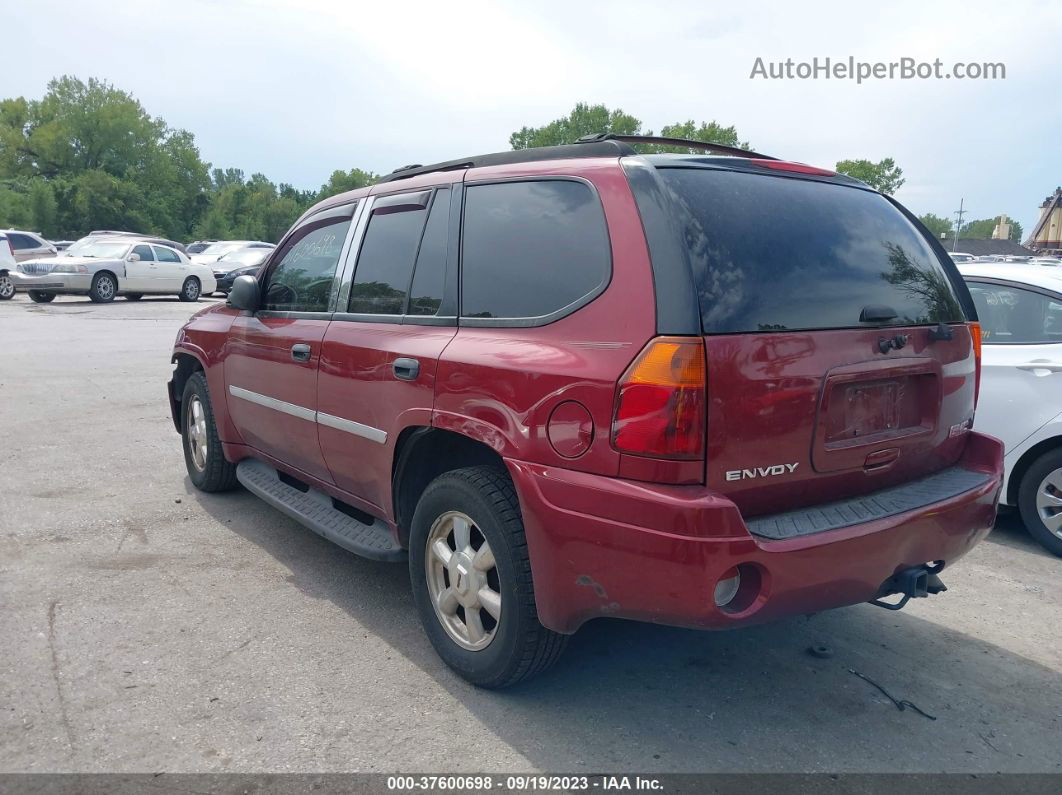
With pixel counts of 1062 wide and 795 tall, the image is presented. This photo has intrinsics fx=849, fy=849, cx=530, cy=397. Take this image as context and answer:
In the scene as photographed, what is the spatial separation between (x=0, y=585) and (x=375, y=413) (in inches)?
82.3

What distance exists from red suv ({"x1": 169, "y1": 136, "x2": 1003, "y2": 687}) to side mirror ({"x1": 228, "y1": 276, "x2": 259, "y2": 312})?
1120 millimetres

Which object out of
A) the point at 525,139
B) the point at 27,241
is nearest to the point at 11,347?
the point at 27,241

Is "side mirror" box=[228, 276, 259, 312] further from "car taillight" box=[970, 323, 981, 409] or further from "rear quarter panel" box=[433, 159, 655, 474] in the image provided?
"car taillight" box=[970, 323, 981, 409]

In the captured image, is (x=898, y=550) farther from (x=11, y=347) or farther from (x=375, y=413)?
(x=11, y=347)

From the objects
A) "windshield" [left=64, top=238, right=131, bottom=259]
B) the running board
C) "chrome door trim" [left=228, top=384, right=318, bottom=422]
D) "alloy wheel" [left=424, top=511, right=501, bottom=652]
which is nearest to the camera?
"alloy wheel" [left=424, top=511, right=501, bottom=652]

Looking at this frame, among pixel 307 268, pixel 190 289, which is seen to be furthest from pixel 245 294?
pixel 190 289

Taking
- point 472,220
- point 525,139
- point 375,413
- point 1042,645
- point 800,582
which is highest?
point 525,139

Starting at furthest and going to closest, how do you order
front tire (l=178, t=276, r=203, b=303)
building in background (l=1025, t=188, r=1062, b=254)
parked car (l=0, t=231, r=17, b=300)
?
1. building in background (l=1025, t=188, r=1062, b=254)
2. front tire (l=178, t=276, r=203, b=303)
3. parked car (l=0, t=231, r=17, b=300)

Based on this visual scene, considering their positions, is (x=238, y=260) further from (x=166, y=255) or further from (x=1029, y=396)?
(x=1029, y=396)

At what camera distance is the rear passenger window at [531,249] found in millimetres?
2859

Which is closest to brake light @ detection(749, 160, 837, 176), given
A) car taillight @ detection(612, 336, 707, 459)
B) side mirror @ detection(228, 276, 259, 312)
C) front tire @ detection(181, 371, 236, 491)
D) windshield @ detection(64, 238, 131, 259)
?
car taillight @ detection(612, 336, 707, 459)

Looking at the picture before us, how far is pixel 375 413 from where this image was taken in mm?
3609

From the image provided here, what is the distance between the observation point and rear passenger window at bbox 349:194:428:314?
370 cm

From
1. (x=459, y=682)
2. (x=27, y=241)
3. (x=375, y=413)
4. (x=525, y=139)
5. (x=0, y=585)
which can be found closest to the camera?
(x=459, y=682)
